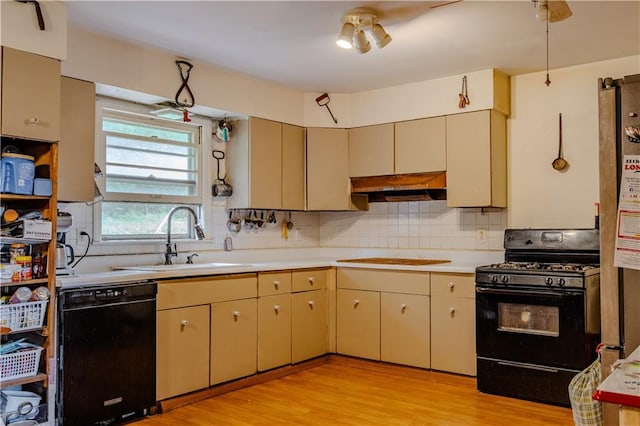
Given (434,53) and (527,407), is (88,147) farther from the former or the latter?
(527,407)

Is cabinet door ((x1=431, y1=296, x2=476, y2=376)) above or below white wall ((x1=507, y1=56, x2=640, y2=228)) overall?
below

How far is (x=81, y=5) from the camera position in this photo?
9.46 feet

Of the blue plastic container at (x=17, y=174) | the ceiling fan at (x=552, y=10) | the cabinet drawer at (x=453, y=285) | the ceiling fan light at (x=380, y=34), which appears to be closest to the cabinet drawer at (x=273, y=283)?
the cabinet drawer at (x=453, y=285)

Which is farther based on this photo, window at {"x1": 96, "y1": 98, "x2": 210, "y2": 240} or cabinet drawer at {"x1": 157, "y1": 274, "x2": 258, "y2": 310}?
window at {"x1": 96, "y1": 98, "x2": 210, "y2": 240}

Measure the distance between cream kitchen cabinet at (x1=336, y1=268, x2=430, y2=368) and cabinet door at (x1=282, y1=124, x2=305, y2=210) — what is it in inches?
28.2

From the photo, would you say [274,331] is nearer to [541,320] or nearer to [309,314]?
[309,314]

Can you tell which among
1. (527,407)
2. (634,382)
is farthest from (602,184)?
(527,407)

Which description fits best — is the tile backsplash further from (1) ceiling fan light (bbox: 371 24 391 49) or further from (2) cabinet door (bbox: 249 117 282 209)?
(1) ceiling fan light (bbox: 371 24 391 49)

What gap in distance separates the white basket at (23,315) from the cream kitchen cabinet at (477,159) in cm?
288

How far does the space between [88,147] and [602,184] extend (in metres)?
2.78

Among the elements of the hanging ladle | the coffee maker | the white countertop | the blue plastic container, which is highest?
the hanging ladle

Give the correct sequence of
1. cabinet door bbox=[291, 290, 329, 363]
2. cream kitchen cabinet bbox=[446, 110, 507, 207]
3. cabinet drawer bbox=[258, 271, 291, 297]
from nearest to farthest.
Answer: cabinet drawer bbox=[258, 271, 291, 297] < cream kitchen cabinet bbox=[446, 110, 507, 207] < cabinet door bbox=[291, 290, 329, 363]

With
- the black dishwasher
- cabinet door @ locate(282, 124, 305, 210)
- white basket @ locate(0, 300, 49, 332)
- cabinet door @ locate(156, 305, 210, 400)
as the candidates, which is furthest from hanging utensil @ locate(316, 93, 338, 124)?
white basket @ locate(0, 300, 49, 332)

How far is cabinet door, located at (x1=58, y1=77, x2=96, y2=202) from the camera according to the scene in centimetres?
314
